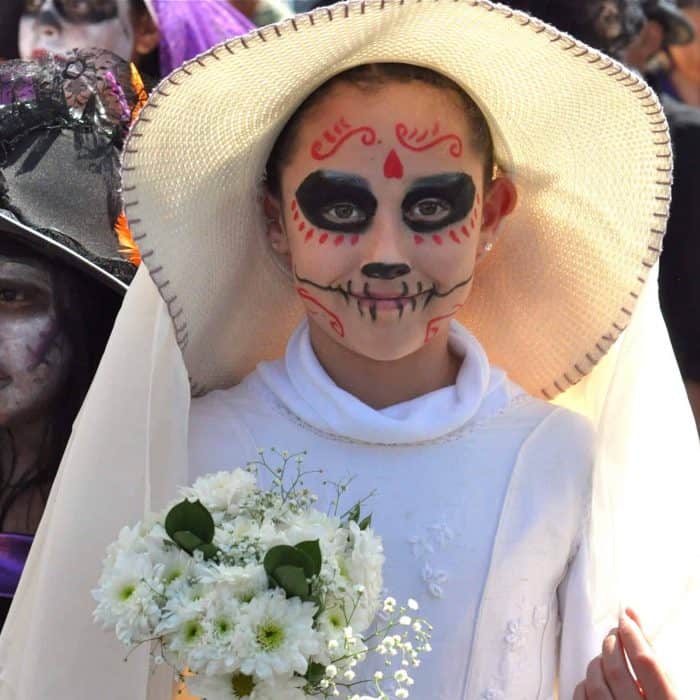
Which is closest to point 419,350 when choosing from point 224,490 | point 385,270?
point 385,270

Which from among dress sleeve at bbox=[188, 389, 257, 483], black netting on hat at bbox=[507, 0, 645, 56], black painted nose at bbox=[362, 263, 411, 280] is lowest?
black netting on hat at bbox=[507, 0, 645, 56]

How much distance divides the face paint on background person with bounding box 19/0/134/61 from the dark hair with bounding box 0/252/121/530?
1880 mm

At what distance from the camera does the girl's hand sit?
101 inches

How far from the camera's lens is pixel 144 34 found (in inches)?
197

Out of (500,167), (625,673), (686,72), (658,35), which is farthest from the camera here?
(686,72)

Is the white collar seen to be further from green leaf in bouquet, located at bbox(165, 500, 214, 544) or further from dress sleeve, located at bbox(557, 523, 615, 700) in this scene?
green leaf in bouquet, located at bbox(165, 500, 214, 544)

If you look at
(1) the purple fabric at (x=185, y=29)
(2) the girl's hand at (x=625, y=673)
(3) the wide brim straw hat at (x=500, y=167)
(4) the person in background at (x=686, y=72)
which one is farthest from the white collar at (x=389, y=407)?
(4) the person in background at (x=686, y=72)

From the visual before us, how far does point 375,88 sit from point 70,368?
86cm

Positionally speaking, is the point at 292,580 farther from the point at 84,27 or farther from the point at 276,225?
the point at 84,27

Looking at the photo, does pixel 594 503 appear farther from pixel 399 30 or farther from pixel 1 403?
pixel 1 403

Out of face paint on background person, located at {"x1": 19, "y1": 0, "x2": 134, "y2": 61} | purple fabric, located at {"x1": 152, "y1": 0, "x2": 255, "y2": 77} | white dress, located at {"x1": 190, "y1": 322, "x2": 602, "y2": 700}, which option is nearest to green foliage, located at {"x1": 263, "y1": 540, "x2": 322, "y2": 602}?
white dress, located at {"x1": 190, "y1": 322, "x2": 602, "y2": 700}

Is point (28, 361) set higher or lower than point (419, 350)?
lower

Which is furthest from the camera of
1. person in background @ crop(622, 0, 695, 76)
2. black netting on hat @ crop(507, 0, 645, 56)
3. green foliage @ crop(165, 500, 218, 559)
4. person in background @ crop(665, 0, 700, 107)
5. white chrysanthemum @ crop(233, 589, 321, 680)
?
person in background @ crop(665, 0, 700, 107)

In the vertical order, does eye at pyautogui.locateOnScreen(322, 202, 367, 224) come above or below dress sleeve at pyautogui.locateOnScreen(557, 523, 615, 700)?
above
